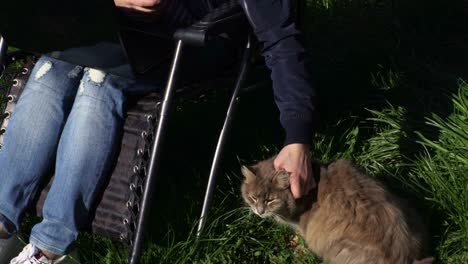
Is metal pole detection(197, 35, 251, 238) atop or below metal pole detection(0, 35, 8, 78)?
below

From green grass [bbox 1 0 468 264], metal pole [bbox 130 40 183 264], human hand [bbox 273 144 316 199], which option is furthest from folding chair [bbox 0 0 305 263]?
human hand [bbox 273 144 316 199]

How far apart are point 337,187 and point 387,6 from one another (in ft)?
→ 7.57

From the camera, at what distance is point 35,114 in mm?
2785

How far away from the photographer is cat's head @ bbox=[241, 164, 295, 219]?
2.85 m

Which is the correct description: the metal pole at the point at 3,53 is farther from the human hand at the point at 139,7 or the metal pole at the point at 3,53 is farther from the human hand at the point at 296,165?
the human hand at the point at 296,165

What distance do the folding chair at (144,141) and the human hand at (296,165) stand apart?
383 millimetres

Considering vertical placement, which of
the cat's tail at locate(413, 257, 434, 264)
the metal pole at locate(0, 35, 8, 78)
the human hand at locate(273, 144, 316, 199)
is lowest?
the cat's tail at locate(413, 257, 434, 264)

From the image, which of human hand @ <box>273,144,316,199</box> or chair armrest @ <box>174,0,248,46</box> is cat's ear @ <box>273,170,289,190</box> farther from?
chair armrest @ <box>174,0,248,46</box>

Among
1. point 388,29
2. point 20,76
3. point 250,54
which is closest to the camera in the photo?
point 250,54

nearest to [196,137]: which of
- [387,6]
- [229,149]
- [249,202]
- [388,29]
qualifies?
[229,149]

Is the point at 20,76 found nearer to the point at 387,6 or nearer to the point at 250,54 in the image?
the point at 250,54

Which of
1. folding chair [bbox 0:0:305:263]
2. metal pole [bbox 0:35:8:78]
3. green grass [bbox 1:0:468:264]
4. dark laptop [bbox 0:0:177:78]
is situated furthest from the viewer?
metal pole [bbox 0:35:8:78]

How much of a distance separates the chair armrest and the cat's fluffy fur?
2.07ft

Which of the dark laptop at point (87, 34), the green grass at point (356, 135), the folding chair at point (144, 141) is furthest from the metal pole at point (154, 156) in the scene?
the green grass at point (356, 135)
